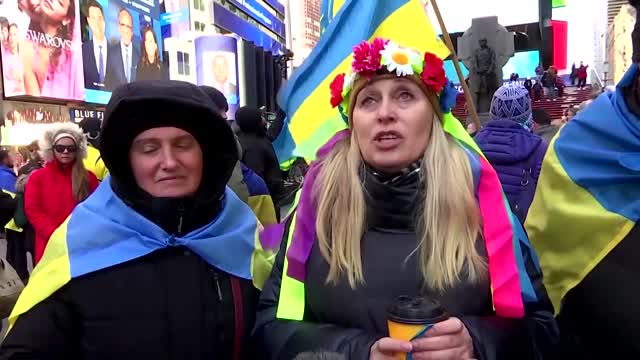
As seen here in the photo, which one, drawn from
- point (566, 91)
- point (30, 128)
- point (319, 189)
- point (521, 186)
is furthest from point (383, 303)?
point (566, 91)

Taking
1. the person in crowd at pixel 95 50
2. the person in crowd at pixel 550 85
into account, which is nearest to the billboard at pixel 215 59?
the person in crowd at pixel 95 50

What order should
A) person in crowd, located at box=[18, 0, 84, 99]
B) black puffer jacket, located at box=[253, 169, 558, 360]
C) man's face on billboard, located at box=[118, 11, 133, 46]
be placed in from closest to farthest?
black puffer jacket, located at box=[253, 169, 558, 360], person in crowd, located at box=[18, 0, 84, 99], man's face on billboard, located at box=[118, 11, 133, 46]

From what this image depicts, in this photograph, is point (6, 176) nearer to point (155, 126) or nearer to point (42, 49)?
point (155, 126)

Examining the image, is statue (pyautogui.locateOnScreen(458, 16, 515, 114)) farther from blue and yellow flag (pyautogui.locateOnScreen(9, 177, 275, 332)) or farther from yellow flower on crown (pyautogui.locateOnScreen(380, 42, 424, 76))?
blue and yellow flag (pyautogui.locateOnScreen(9, 177, 275, 332))

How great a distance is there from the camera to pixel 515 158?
169 inches

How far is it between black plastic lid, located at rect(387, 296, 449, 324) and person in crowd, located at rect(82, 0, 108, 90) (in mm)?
31528

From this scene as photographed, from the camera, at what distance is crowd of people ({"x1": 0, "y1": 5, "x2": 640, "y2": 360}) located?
190 cm

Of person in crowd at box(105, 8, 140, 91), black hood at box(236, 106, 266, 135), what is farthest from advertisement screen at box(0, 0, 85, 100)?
black hood at box(236, 106, 266, 135)

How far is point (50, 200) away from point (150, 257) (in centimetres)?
A: 385

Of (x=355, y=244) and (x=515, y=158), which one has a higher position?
(x=515, y=158)

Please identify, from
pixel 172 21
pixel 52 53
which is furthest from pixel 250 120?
pixel 172 21

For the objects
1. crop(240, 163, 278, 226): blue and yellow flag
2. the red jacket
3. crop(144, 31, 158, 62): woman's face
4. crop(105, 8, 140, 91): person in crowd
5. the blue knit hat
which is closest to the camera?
crop(240, 163, 278, 226): blue and yellow flag

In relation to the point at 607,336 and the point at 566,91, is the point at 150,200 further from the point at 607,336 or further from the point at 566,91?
the point at 566,91

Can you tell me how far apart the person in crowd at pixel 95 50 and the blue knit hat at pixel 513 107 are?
2879cm
